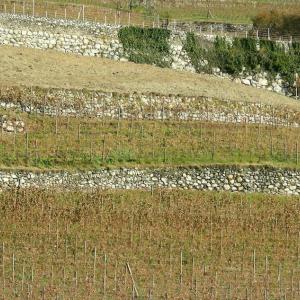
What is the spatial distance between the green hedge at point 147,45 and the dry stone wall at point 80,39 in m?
0.32

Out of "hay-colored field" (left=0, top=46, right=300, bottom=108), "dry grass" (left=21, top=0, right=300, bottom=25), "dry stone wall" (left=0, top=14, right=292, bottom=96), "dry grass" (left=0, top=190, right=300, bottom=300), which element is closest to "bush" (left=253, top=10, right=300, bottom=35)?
"dry grass" (left=21, top=0, right=300, bottom=25)

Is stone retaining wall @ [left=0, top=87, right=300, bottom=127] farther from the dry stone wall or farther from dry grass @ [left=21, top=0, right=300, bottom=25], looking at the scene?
dry grass @ [left=21, top=0, right=300, bottom=25]

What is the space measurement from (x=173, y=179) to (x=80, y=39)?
54.9ft

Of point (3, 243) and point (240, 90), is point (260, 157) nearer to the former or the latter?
point (240, 90)

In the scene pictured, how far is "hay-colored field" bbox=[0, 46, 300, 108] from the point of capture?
58.3m

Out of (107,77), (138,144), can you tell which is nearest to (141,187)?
(138,144)

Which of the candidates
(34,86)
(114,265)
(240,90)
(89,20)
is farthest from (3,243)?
(89,20)

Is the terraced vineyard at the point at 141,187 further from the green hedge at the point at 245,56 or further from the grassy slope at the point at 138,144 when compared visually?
the green hedge at the point at 245,56

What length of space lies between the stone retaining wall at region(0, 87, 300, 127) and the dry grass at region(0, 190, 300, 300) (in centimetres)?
673

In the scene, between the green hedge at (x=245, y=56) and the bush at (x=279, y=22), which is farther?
the bush at (x=279, y=22)

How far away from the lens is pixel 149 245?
46.0 metres

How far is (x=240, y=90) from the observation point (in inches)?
2484

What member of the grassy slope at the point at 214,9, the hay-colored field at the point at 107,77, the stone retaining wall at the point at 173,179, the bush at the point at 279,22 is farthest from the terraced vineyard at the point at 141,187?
the grassy slope at the point at 214,9

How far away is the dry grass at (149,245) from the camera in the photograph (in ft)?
138
